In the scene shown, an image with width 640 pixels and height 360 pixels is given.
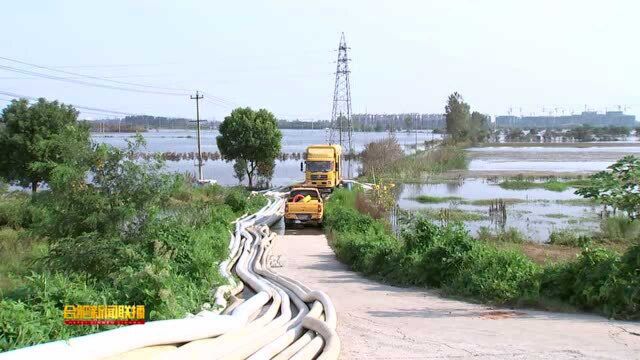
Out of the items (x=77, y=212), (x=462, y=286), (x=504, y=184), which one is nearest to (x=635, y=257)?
(x=462, y=286)

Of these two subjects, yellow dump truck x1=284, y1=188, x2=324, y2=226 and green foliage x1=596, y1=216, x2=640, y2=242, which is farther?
yellow dump truck x1=284, y1=188, x2=324, y2=226

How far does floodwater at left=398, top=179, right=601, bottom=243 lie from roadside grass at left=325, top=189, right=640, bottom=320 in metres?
13.4

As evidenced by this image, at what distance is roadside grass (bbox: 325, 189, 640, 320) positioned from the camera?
30.6 ft

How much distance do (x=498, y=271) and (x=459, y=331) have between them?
354 cm

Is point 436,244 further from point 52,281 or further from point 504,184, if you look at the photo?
point 504,184

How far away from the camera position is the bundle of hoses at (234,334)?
468 cm

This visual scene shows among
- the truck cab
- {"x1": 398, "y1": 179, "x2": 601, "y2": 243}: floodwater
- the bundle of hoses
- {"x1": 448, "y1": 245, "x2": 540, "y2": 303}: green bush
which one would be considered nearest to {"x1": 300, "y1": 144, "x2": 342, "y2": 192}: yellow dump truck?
the truck cab

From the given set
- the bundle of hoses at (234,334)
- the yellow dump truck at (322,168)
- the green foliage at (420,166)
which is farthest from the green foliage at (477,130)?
the bundle of hoses at (234,334)

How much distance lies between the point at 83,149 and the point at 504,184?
155 ft

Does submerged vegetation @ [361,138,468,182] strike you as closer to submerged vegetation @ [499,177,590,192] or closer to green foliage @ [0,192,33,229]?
submerged vegetation @ [499,177,590,192]

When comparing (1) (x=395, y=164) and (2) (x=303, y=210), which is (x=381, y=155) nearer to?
(1) (x=395, y=164)

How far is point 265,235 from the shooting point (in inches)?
831

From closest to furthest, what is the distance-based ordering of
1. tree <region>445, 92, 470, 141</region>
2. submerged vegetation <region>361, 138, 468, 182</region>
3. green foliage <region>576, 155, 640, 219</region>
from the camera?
green foliage <region>576, 155, 640, 219</region> → submerged vegetation <region>361, 138, 468, 182</region> → tree <region>445, 92, 470, 141</region>

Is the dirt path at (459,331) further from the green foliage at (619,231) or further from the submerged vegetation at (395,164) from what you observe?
the submerged vegetation at (395,164)
